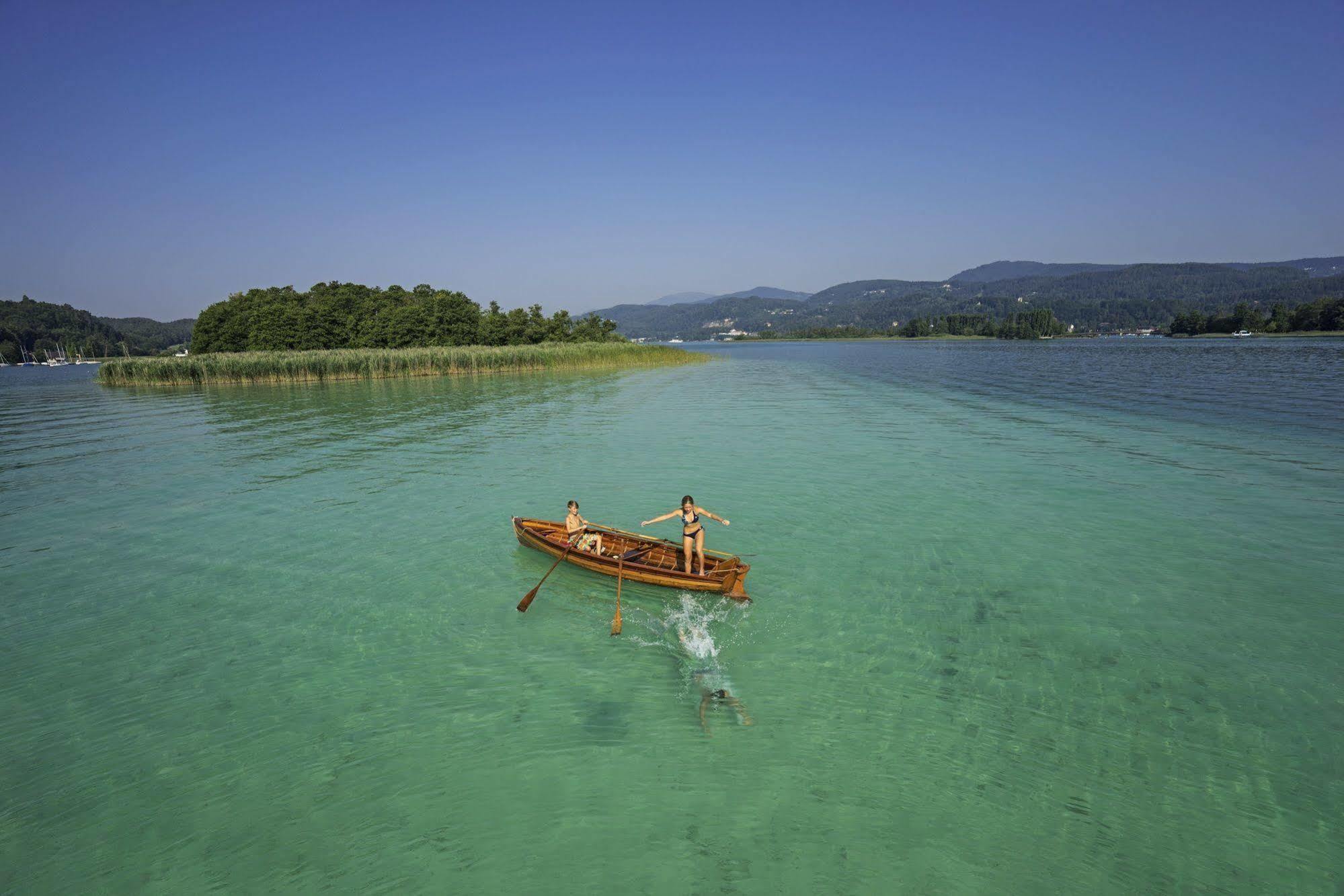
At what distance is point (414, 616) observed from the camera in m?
12.3

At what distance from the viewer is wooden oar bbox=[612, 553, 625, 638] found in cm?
1140

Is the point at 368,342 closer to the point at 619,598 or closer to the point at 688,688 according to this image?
the point at 619,598

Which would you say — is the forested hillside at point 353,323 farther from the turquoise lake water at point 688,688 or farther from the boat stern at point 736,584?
the boat stern at point 736,584

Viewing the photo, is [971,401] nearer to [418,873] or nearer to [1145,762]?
[1145,762]

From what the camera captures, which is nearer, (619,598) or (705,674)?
(705,674)

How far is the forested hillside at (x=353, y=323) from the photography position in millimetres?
88062

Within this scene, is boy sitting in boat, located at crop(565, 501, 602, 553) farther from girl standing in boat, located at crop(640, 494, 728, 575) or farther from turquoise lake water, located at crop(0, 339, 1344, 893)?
girl standing in boat, located at crop(640, 494, 728, 575)

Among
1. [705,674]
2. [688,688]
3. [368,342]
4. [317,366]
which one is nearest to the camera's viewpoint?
[688,688]

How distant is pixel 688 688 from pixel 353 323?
3921 inches

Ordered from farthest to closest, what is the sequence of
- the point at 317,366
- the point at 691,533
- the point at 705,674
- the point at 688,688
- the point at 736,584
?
the point at 317,366, the point at 691,533, the point at 736,584, the point at 705,674, the point at 688,688

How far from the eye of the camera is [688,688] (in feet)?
32.1

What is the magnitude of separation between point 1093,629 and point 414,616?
12739mm

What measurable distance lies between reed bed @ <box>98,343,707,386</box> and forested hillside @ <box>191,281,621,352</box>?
62.1ft

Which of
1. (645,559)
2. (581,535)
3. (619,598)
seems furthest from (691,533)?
(581,535)
